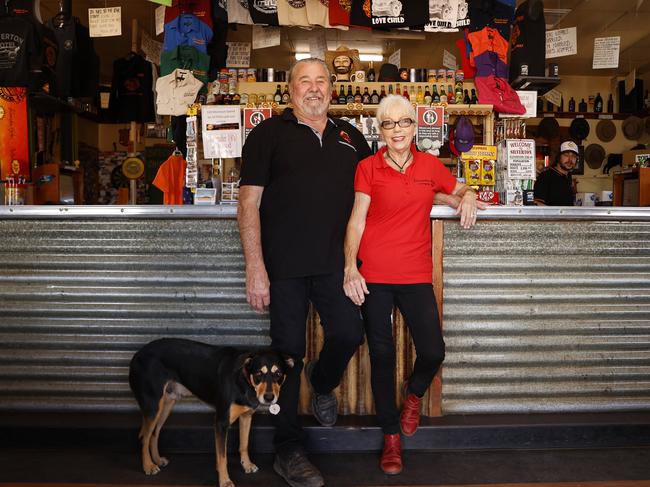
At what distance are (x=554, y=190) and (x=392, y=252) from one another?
3.81m

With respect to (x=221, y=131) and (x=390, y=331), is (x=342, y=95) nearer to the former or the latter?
(x=221, y=131)

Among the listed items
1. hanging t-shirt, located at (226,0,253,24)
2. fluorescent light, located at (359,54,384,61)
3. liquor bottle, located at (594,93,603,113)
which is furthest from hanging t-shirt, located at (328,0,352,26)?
liquor bottle, located at (594,93,603,113)

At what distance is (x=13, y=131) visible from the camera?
714 centimetres

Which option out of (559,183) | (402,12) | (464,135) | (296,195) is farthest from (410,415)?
(402,12)

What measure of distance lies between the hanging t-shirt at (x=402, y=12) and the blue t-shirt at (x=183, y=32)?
1.64m

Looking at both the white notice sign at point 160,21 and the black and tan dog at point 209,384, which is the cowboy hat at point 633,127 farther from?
the black and tan dog at point 209,384

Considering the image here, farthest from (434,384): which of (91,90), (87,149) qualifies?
(87,149)

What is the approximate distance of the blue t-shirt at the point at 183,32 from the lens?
5352mm

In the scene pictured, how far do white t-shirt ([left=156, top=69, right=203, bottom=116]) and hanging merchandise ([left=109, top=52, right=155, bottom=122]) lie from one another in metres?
2.22

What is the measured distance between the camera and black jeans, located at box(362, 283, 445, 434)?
2.54m

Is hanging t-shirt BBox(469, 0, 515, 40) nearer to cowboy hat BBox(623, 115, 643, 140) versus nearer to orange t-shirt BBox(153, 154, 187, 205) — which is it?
orange t-shirt BBox(153, 154, 187, 205)

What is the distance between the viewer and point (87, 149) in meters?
10.7

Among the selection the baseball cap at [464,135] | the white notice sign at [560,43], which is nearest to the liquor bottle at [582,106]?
the white notice sign at [560,43]

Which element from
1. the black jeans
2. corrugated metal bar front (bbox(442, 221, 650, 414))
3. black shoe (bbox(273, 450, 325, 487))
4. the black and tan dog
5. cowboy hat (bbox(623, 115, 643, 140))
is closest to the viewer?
the black and tan dog
